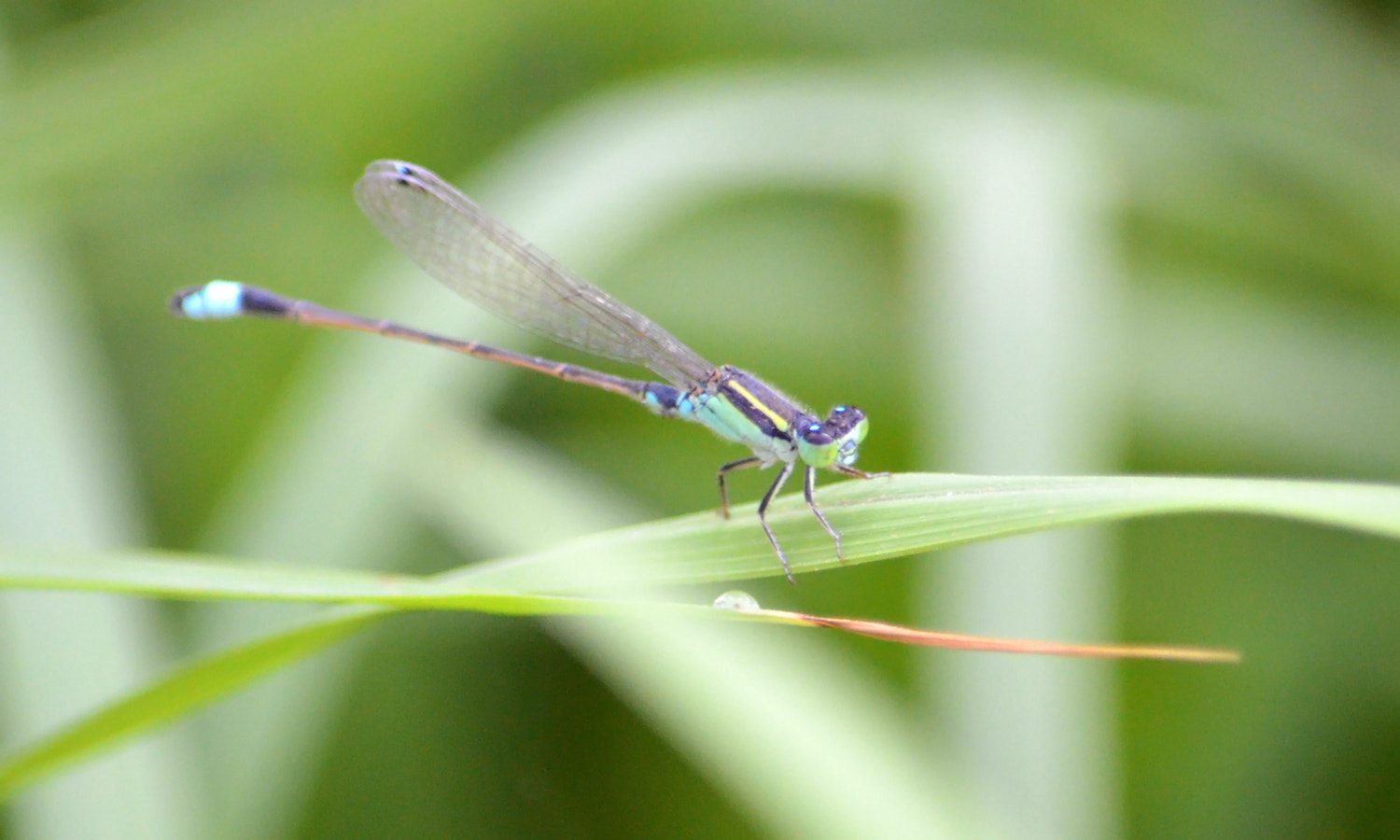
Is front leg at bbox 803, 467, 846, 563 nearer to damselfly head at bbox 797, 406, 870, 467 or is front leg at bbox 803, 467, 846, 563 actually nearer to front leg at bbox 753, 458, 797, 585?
front leg at bbox 753, 458, 797, 585

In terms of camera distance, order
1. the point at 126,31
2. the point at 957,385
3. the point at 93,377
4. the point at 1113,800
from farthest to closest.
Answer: the point at 126,31 < the point at 93,377 < the point at 957,385 < the point at 1113,800

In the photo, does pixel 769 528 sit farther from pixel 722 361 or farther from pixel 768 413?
pixel 722 361

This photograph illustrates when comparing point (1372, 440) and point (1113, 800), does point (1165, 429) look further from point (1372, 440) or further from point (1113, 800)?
point (1113, 800)

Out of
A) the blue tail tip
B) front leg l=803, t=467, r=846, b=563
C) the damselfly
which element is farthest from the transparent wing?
front leg l=803, t=467, r=846, b=563

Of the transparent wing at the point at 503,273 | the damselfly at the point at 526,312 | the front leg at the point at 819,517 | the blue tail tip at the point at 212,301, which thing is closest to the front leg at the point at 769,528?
the front leg at the point at 819,517

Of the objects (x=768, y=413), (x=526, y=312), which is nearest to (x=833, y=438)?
(x=768, y=413)

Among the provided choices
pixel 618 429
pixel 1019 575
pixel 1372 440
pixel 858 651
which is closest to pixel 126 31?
pixel 618 429
